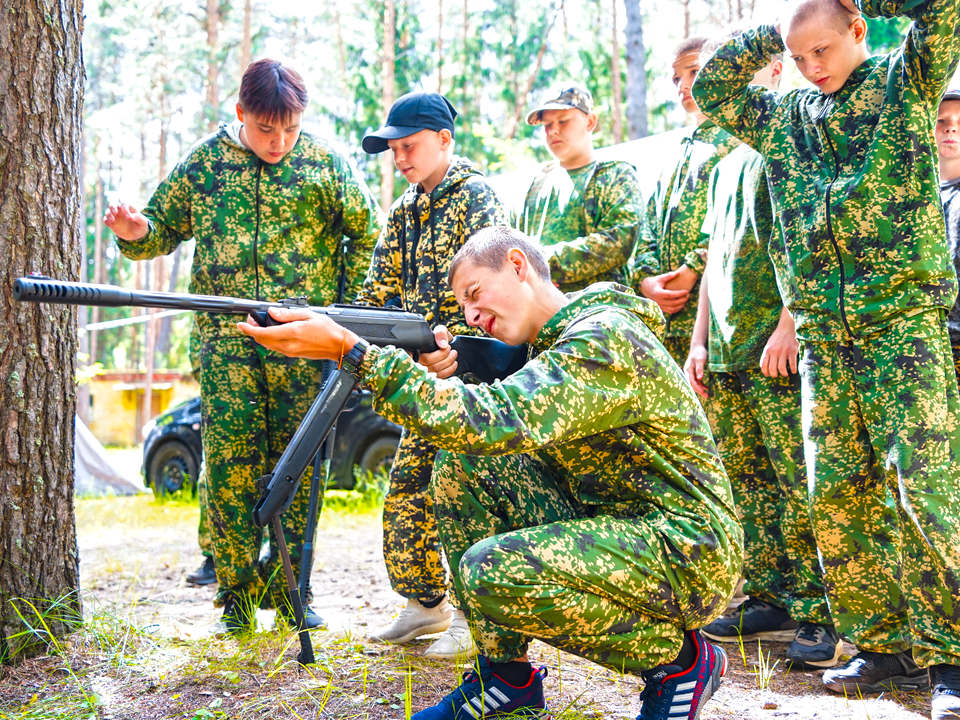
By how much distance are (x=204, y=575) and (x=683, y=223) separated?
3.32 m

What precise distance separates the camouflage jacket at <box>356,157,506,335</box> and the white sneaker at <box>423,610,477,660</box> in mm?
1160

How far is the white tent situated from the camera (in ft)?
31.1

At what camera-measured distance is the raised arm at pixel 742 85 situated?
2969 millimetres

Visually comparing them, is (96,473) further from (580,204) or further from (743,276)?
(743,276)

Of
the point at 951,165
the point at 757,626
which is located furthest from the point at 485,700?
the point at 951,165

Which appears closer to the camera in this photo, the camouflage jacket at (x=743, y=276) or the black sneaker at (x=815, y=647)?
the black sneaker at (x=815, y=647)

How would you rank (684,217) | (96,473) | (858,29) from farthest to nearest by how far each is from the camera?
(96,473)
(684,217)
(858,29)

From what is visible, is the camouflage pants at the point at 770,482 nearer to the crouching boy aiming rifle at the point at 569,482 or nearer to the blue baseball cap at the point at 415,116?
the crouching boy aiming rifle at the point at 569,482

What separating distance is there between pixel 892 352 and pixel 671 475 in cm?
90

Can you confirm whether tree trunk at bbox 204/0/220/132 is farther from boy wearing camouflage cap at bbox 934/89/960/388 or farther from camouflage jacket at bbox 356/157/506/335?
boy wearing camouflage cap at bbox 934/89/960/388

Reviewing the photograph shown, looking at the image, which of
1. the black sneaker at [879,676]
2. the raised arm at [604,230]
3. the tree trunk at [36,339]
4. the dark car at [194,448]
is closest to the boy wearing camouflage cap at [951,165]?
the black sneaker at [879,676]

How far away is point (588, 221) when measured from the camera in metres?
4.18

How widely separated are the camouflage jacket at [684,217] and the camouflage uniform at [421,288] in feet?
3.32

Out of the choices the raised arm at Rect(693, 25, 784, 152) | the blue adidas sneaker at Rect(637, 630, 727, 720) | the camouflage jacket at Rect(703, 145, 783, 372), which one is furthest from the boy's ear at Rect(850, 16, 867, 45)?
the blue adidas sneaker at Rect(637, 630, 727, 720)
